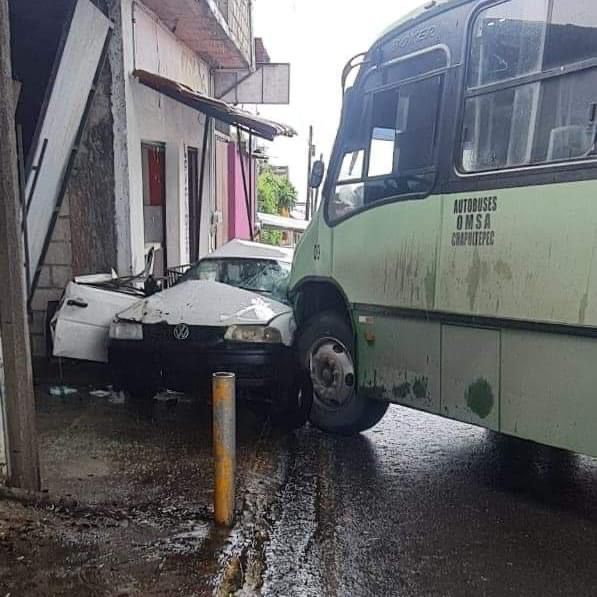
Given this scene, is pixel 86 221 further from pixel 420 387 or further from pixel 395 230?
pixel 420 387

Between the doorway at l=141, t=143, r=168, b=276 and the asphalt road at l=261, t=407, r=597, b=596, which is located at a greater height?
the doorway at l=141, t=143, r=168, b=276

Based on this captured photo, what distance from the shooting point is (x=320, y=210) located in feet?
19.2

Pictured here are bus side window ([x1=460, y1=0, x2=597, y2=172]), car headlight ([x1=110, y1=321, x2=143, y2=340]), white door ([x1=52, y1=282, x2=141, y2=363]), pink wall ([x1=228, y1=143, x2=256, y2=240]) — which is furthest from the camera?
pink wall ([x1=228, y1=143, x2=256, y2=240])

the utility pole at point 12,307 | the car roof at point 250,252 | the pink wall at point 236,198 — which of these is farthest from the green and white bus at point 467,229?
the pink wall at point 236,198

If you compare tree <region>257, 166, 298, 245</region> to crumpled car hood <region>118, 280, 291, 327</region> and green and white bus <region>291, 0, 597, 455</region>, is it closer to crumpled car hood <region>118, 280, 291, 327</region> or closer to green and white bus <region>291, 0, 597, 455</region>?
crumpled car hood <region>118, 280, 291, 327</region>

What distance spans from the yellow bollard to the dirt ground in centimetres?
16

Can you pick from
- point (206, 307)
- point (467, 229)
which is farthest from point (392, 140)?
point (206, 307)

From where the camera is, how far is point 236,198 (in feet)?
58.3

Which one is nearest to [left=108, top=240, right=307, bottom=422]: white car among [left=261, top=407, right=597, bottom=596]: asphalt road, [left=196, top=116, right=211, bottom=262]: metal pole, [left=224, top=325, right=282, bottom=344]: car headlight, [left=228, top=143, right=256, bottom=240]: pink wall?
[left=224, top=325, right=282, bottom=344]: car headlight

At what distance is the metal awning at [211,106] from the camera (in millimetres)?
8625

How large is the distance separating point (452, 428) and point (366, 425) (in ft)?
2.91

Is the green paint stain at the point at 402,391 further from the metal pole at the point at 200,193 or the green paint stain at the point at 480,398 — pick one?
the metal pole at the point at 200,193

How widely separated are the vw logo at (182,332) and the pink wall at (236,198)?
11.2m

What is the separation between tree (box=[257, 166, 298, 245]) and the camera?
32763 millimetres
